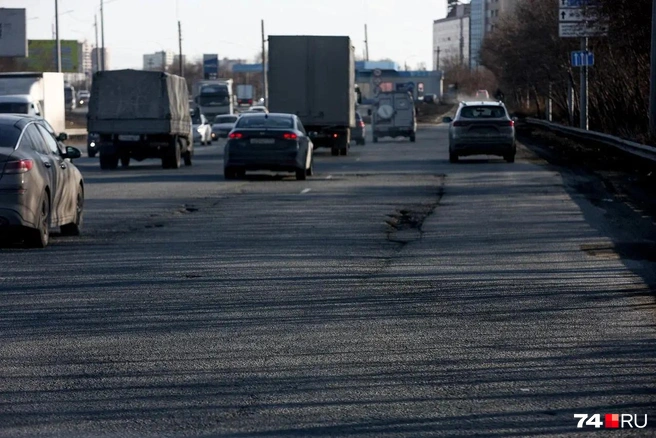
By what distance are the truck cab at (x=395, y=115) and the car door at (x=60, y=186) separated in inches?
1619

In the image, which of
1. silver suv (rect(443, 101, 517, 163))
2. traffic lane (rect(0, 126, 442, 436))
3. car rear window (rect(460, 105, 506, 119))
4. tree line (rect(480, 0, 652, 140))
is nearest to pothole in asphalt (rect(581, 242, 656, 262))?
traffic lane (rect(0, 126, 442, 436))

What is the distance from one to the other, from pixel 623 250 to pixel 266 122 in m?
14.6

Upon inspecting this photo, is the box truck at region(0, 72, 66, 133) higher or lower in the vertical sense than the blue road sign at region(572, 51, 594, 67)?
lower

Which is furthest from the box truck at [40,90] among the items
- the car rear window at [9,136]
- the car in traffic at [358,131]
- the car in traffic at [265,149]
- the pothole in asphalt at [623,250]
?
the pothole in asphalt at [623,250]

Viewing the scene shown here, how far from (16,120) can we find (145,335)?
6411 mm

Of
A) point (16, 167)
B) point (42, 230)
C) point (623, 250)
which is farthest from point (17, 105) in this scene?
point (623, 250)

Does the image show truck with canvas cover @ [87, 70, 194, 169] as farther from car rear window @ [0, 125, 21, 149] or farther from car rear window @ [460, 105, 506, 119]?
car rear window @ [0, 125, 21, 149]

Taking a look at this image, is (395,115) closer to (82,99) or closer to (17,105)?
(17,105)

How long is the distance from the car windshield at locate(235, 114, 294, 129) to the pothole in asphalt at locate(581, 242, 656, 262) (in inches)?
538

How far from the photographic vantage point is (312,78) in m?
39.6

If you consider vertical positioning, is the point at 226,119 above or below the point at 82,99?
below

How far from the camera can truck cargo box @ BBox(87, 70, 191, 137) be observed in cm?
3164

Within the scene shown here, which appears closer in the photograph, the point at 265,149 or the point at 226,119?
the point at 265,149

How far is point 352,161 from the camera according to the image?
36094 millimetres
